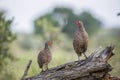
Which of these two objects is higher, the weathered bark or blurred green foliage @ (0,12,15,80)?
blurred green foliage @ (0,12,15,80)

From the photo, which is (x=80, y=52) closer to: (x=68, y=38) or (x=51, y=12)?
(x=68, y=38)

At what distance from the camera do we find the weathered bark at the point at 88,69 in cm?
1180

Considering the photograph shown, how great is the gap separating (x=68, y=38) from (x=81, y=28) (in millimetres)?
62941

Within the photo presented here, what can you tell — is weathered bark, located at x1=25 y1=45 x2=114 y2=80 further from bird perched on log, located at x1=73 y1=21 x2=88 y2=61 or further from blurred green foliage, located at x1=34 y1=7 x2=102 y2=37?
blurred green foliage, located at x1=34 y1=7 x2=102 y2=37

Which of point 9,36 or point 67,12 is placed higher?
point 67,12

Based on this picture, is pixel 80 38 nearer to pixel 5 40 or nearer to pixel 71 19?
pixel 5 40

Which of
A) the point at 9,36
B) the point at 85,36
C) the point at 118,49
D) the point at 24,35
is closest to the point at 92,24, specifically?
the point at 24,35

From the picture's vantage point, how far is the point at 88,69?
11914 mm

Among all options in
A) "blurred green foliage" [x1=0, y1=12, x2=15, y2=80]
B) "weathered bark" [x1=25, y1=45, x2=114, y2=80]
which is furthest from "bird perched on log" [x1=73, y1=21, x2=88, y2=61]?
"blurred green foliage" [x1=0, y1=12, x2=15, y2=80]

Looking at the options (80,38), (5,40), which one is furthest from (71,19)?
(80,38)

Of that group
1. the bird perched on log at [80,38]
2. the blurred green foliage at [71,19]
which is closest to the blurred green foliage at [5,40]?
the bird perched on log at [80,38]

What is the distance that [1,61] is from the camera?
27.3m

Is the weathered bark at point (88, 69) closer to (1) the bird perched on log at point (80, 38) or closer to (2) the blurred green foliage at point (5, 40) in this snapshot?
(1) the bird perched on log at point (80, 38)

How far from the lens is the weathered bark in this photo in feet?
38.7
